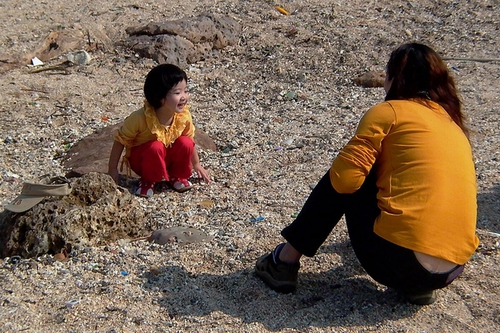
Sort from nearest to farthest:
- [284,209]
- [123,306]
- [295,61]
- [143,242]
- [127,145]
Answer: [123,306] < [143,242] < [284,209] < [127,145] < [295,61]

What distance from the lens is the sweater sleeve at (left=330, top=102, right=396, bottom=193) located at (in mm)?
3031

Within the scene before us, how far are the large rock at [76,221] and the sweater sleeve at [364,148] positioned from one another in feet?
5.33

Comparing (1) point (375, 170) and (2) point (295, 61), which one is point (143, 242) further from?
(2) point (295, 61)

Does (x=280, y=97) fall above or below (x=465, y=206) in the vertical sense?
below

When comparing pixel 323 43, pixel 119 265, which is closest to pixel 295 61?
pixel 323 43

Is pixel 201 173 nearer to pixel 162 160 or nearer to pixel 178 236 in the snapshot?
pixel 162 160

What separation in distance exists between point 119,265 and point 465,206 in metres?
1.89

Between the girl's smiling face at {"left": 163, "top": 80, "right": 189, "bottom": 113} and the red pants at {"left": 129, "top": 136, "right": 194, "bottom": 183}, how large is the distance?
0.27 m

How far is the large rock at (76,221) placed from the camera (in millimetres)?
3922

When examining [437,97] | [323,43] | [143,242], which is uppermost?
[437,97]

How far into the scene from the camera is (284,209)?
4.51 meters

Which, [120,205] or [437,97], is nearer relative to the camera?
[437,97]

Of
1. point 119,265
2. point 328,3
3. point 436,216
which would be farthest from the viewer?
point 328,3

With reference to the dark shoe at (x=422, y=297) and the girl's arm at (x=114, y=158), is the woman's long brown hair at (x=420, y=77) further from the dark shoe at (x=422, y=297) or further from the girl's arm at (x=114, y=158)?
the girl's arm at (x=114, y=158)
